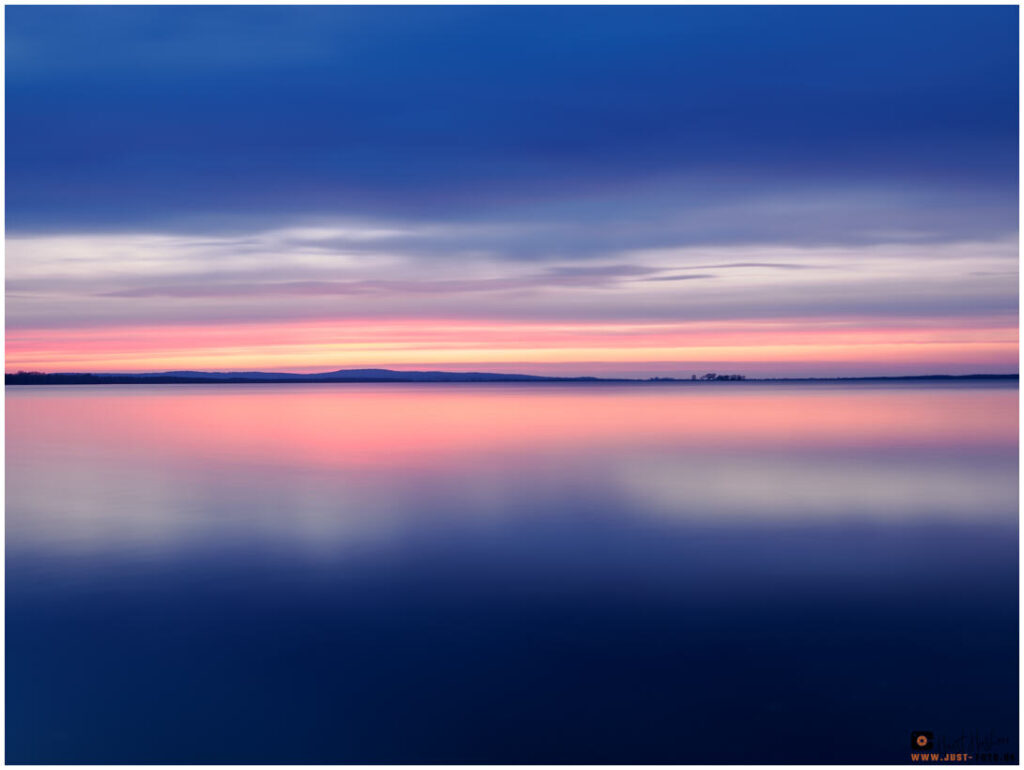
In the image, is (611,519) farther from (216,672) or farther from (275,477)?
(275,477)

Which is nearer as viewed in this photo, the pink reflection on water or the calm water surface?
the calm water surface

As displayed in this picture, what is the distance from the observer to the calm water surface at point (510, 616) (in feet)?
19.2

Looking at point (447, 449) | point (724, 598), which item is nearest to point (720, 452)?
point (447, 449)

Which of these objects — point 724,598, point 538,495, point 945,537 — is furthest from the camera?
point 538,495

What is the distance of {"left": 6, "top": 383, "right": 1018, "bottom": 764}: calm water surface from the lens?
584 cm

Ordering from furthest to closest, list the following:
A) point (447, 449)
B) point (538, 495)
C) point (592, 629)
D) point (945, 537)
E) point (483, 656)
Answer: point (447, 449) < point (538, 495) < point (945, 537) < point (592, 629) < point (483, 656)

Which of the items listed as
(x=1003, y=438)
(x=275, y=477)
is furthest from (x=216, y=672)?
(x=1003, y=438)

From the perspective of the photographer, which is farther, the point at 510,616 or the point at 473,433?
the point at 473,433

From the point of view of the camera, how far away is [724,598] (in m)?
8.55

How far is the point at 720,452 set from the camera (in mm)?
21688

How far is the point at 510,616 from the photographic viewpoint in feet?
26.4

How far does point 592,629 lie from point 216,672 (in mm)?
3337

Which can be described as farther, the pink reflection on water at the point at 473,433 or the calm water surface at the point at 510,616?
the pink reflection on water at the point at 473,433

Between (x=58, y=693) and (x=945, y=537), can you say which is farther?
(x=945, y=537)
